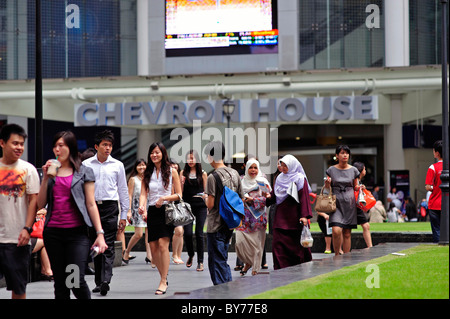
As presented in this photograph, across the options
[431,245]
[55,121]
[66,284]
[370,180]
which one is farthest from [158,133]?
[66,284]

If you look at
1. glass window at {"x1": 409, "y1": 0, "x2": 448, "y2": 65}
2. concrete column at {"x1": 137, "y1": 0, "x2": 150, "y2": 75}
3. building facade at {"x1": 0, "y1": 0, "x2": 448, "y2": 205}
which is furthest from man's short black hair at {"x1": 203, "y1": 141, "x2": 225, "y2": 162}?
concrete column at {"x1": 137, "y1": 0, "x2": 150, "y2": 75}

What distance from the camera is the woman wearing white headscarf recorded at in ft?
36.8

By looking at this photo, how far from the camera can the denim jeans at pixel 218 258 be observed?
9.35 meters

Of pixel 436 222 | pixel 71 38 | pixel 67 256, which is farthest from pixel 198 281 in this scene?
pixel 71 38

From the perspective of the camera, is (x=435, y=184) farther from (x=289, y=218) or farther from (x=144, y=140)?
(x=144, y=140)

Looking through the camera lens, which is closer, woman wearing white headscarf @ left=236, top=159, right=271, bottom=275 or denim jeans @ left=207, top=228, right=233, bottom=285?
denim jeans @ left=207, top=228, right=233, bottom=285

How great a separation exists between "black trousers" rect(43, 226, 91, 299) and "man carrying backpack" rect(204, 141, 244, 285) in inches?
106

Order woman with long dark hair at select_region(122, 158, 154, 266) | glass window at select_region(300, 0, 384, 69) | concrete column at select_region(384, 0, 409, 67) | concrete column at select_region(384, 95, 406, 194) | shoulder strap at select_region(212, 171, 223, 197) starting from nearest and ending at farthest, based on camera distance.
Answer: shoulder strap at select_region(212, 171, 223, 197), woman with long dark hair at select_region(122, 158, 154, 266), concrete column at select_region(384, 0, 409, 67), glass window at select_region(300, 0, 384, 69), concrete column at select_region(384, 95, 406, 194)

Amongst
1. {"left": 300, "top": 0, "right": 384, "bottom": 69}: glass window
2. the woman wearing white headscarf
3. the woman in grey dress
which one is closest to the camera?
the woman wearing white headscarf

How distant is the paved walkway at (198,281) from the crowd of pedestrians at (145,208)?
1.04 ft

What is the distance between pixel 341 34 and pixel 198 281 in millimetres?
19739

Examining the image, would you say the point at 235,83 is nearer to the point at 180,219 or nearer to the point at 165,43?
the point at 165,43

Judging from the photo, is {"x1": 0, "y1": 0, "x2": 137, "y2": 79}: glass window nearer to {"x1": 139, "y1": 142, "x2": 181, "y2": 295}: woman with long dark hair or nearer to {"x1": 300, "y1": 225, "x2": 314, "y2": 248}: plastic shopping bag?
{"x1": 139, "y1": 142, "x2": 181, "y2": 295}: woman with long dark hair

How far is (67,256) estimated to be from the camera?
687 centimetres
